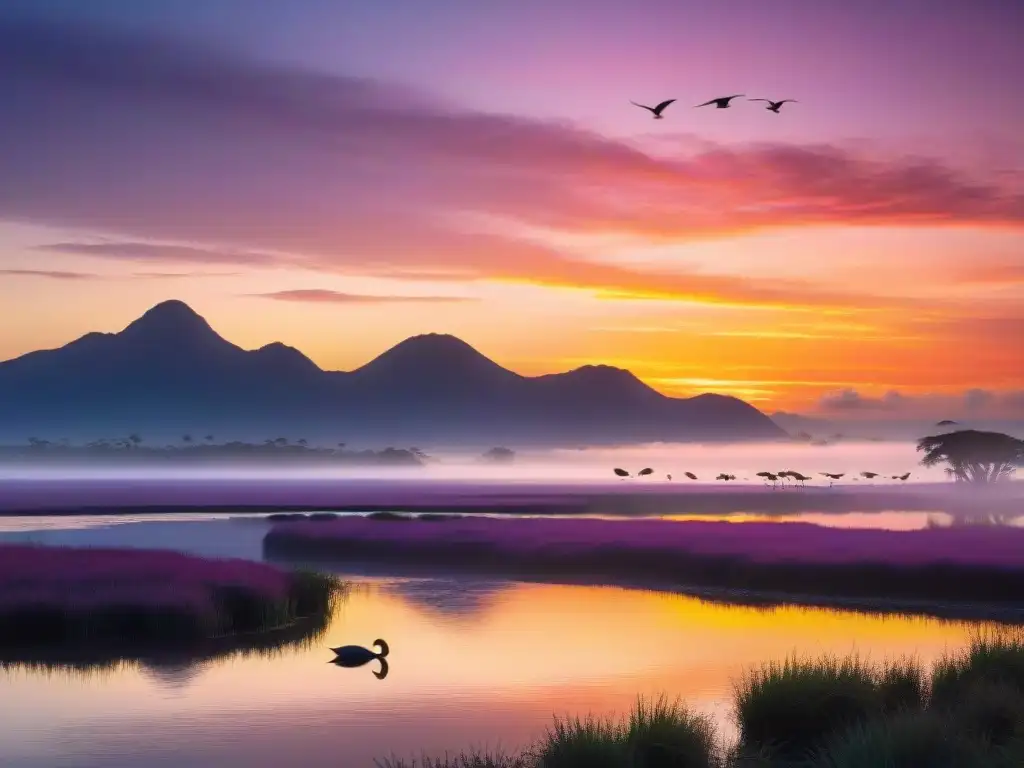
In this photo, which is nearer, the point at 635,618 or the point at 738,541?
the point at 635,618

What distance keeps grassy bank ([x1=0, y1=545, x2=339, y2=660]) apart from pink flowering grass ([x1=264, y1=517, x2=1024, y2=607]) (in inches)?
511

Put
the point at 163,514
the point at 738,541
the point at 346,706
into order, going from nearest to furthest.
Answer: the point at 346,706
the point at 738,541
the point at 163,514

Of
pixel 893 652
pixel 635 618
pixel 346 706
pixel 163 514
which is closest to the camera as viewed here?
pixel 346 706

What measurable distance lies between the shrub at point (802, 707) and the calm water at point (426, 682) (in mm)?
843

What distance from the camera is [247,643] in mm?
29391

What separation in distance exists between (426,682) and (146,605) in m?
8.57

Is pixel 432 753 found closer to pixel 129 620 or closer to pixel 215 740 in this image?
pixel 215 740

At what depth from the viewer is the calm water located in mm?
19594

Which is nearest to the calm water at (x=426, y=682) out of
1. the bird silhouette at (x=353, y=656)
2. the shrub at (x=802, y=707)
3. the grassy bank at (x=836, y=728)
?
the bird silhouette at (x=353, y=656)

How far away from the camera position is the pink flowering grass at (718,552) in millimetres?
36844

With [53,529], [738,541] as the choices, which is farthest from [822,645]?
[53,529]

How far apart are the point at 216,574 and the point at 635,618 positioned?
35.5ft

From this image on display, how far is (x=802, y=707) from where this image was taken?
18.3m

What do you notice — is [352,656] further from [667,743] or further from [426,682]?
[667,743]
